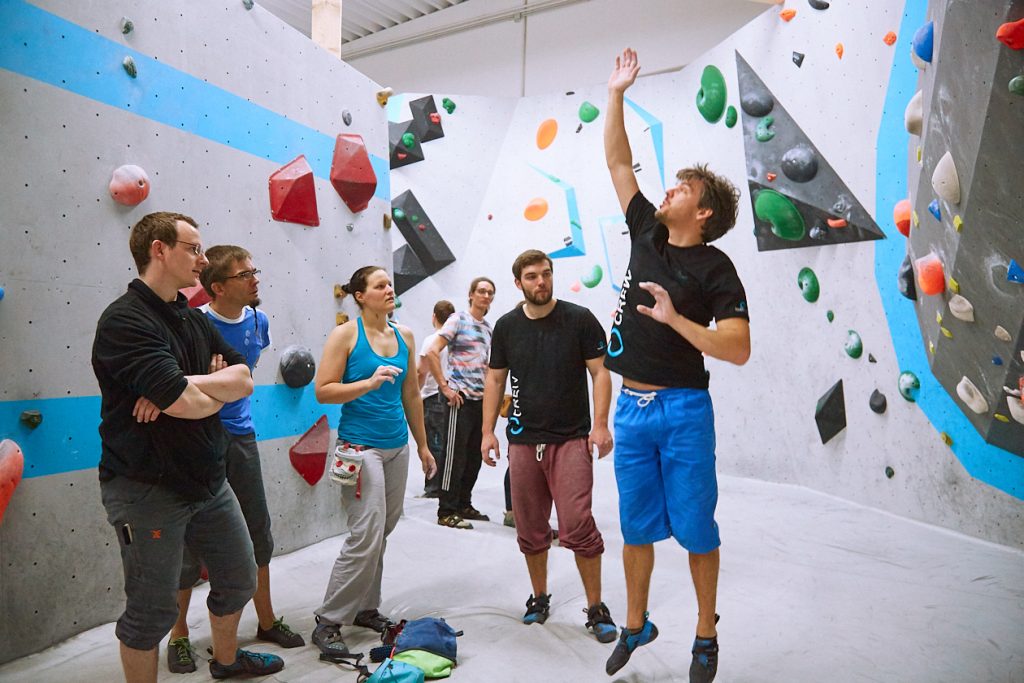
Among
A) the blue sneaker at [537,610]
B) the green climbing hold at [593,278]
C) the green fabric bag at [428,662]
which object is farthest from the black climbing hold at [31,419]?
the green climbing hold at [593,278]

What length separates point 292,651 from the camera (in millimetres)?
2725

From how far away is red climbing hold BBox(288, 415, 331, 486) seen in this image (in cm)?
393

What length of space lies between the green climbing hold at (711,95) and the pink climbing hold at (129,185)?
451 cm

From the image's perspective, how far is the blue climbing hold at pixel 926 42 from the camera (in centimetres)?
289

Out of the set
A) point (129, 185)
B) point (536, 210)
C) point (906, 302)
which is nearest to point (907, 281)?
point (906, 302)

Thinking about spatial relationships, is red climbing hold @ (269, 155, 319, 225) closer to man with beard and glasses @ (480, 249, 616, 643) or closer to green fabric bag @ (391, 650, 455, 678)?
man with beard and glasses @ (480, 249, 616, 643)

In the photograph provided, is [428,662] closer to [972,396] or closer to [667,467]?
[667,467]

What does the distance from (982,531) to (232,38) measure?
15.1 feet

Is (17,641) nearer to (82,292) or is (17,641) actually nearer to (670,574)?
(82,292)

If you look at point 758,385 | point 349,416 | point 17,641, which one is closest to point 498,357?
point 349,416

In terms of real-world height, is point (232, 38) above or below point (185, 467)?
above

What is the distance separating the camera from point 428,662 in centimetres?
249

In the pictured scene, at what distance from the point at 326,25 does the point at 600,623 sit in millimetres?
3536

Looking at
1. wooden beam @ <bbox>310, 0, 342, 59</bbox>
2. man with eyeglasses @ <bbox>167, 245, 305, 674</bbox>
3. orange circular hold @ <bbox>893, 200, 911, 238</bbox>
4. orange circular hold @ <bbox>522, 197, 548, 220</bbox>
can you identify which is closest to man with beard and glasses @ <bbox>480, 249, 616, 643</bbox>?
man with eyeglasses @ <bbox>167, 245, 305, 674</bbox>
